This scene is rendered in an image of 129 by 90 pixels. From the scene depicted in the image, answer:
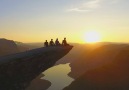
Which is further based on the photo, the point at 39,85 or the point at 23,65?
the point at 39,85

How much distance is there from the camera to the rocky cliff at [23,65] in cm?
3859

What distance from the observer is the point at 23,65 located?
132 feet

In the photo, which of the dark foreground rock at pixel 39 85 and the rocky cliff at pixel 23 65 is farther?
the dark foreground rock at pixel 39 85

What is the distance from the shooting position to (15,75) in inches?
1582

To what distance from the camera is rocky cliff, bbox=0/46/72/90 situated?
38.6 metres

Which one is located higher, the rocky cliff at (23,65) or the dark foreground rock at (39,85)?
the rocky cliff at (23,65)

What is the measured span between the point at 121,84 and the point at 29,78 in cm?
5525

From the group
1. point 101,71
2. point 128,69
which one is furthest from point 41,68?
point 101,71

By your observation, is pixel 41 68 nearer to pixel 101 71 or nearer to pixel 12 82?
pixel 12 82

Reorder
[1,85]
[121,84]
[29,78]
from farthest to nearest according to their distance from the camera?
[121,84], [29,78], [1,85]

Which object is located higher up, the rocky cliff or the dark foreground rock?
the rocky cliff

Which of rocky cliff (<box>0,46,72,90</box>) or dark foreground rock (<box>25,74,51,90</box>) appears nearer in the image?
rocky cliff (<box>0,46,72,90</box>)

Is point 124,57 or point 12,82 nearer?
point 12,82

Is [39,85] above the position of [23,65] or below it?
below
